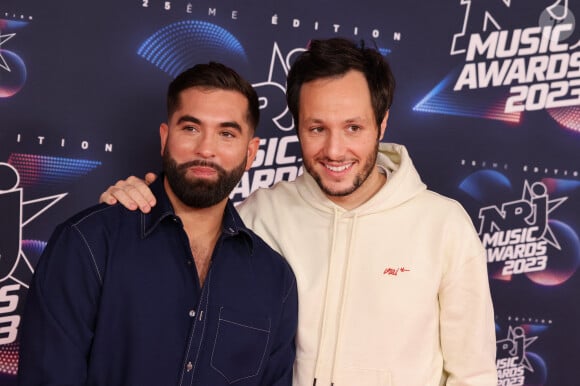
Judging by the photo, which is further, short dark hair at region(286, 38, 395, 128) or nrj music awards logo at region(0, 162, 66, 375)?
nrj music awards logo at region(0, 162, 66, 375)

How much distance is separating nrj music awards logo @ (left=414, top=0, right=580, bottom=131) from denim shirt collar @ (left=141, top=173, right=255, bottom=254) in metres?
1.04

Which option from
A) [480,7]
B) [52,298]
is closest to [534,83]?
[480,7]

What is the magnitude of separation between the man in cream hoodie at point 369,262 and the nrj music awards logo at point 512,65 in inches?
29.7

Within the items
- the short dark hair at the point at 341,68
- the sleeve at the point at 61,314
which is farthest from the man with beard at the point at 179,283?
the short dark hair at the point at 341,68

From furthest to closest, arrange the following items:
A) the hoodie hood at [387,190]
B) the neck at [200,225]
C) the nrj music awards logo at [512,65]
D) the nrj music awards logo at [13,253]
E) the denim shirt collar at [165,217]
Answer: the nrj music awards logo at [512,65], the nrj music awards logo at [13,253], the hoodie hood at [387,190], the neck at [200,225], the denim shirt collar at [165,217]

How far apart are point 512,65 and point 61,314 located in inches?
72.9

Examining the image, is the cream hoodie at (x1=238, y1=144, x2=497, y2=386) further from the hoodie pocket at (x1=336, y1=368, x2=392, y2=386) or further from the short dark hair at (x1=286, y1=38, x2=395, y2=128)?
the short dark hair at (x1=286, y1=38, x2=395, y2=128)

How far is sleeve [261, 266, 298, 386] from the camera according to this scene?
196cm

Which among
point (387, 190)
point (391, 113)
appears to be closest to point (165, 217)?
point (387, 190)

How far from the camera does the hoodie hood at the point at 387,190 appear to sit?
2.05m

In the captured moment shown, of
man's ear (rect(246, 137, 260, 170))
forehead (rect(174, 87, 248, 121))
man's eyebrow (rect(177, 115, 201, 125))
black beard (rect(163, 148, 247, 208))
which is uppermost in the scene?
forehead (rect(174, 87, 248, 121))

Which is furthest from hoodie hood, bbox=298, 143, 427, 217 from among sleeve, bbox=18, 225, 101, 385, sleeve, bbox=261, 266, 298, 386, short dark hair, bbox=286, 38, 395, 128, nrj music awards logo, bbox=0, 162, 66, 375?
nrj music awards logo, bbox=0, 162, 66, 375

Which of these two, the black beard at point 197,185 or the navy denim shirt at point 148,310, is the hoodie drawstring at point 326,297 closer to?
the navy denim shirt at point 148,310

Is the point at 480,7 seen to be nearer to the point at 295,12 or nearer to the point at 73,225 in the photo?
the point at 295,12
